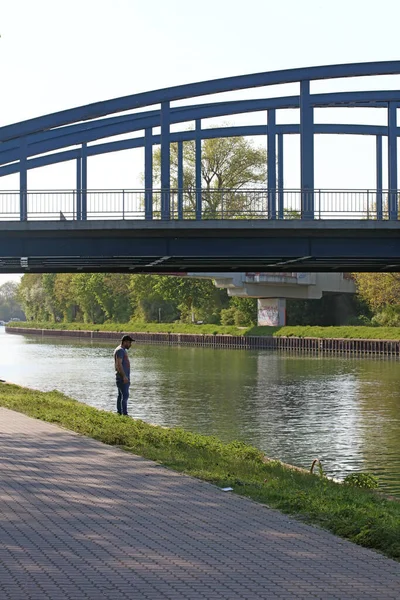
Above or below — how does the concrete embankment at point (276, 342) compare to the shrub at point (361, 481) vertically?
above

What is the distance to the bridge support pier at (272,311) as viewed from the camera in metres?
82.3

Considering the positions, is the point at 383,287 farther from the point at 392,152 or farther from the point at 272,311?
the point at 392,152

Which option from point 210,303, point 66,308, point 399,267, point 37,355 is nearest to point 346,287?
point 210,303

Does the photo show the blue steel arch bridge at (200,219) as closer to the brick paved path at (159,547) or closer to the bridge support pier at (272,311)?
the brick paved path at (159,547)

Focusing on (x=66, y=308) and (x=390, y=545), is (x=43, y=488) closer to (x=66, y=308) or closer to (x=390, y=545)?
(x=390, y=545)

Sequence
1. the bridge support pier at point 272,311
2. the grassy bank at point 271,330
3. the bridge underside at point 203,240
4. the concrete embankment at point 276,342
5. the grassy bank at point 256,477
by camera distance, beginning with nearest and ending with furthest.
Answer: the grassy bank at point 256,477
the bridge underside at point 203,240
the concrete embankment at point 276,342
the grassy bank at point 271,330
the bridge support pier at point 272,311

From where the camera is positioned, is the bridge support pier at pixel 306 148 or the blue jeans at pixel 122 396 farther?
the bridge support pier at pixel 306 148

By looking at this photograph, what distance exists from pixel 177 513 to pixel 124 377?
11.2 m

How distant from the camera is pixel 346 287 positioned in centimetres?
8550

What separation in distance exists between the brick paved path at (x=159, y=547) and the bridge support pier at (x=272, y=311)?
70523 mm

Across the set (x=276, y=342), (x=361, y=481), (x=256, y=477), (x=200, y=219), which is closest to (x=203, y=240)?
(x=200, y=219)

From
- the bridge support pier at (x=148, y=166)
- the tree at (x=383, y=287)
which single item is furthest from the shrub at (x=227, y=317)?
the bridge support pier at (x=148, y=166)

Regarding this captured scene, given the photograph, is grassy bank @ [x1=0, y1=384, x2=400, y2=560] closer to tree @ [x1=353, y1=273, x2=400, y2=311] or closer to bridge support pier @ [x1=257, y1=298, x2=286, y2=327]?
tree @ [x1=353, y1=273, x2=400, y2=311]

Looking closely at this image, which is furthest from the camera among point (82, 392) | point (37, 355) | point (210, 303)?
point (210, 303)
